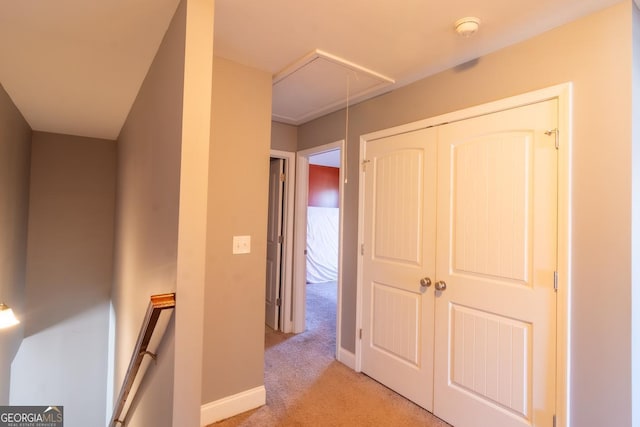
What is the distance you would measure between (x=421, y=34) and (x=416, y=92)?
590mm

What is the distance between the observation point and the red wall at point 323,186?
6.56m

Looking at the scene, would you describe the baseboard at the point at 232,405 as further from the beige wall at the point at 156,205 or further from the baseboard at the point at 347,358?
the baseboard at the point at 347,358

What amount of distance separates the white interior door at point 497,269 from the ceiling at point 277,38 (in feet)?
1.51

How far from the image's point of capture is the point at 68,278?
369 centimetres

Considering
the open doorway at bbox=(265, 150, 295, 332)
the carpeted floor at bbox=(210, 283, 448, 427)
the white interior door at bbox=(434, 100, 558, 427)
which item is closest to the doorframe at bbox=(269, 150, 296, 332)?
the open doorway at bbox=(265, 150, 295, 332)

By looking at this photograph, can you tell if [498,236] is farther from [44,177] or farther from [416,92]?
[44,177]

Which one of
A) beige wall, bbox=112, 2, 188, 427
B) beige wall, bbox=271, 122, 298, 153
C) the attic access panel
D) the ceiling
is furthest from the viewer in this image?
beige wall, bbox=271, 122, 298, 153

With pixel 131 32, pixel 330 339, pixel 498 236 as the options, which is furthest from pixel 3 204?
pixel 498 236

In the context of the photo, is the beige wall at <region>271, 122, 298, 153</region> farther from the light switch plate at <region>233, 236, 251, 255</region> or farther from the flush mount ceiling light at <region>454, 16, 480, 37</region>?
the flush mount ceiling light at <region>454, 16, 480, 37</region>

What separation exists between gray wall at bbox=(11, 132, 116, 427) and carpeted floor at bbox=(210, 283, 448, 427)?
2.33m

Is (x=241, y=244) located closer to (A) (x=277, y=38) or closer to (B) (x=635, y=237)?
(A) (x=277, y=38)

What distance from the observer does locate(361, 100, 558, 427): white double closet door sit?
1703 millimetres

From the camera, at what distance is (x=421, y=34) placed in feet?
5.89

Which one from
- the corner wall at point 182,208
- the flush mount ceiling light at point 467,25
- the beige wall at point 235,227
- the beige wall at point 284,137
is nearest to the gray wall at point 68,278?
the beige wall at point 284,137
